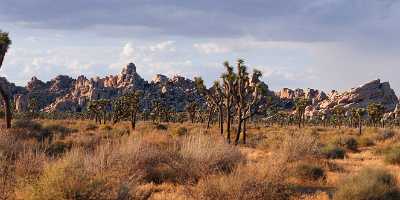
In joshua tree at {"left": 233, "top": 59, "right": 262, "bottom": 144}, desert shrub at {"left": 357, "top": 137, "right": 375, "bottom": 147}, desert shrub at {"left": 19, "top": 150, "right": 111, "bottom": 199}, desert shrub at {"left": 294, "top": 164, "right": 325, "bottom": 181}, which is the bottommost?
desert shrub at {"left": 294, "top": 164, "right": 325, "bottom": 181}

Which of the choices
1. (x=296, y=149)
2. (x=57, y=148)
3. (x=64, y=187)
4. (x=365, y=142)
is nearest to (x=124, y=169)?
(x=64, y=187)

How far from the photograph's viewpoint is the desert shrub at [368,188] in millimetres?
10411

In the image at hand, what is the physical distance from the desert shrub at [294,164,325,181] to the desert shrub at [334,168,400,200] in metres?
2.75

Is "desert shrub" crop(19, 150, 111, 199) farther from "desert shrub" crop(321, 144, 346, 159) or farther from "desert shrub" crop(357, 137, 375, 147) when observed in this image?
"desert shrub" crop(357, 137, 375, 147)

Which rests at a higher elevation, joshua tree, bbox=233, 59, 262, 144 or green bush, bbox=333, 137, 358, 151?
joshua tree, bbox=233, 59, 262, 144

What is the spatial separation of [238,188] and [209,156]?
3.53 meters

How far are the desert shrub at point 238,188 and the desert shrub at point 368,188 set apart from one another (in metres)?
1.43

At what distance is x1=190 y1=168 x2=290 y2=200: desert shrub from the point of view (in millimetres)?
9375

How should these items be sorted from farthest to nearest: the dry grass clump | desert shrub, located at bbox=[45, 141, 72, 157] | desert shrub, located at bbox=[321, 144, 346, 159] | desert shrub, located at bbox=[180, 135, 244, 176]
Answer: desert shrub, located at bbox=[321, 144, 346, 159], desert shrub, located at bbox=[45, 141, 72, 157], desert shrub, located at bbox=[180, 135, 244, 176], the dry grass clump

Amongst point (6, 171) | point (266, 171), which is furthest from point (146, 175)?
point (6, 171)

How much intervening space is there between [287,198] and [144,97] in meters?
189

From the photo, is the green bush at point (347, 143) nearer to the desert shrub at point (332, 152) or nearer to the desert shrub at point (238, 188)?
the desert shrub at point (332, 152)

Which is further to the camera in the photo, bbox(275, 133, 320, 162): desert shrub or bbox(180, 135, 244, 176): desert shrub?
bbox(275, 133, 320, 162): desert shrub

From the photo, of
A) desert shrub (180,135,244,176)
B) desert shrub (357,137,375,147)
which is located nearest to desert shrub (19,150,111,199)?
desert shrub (180,135,244,176)
